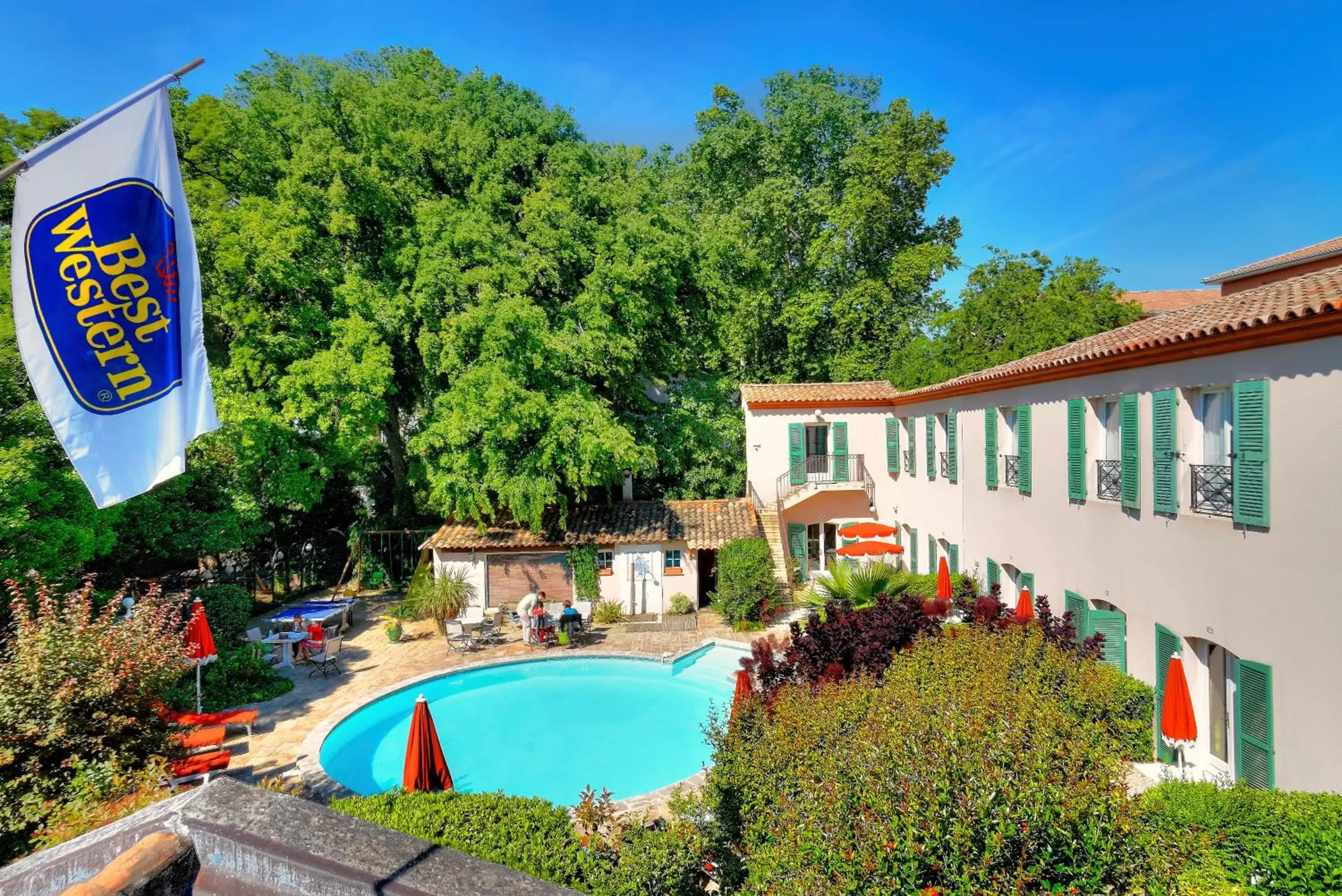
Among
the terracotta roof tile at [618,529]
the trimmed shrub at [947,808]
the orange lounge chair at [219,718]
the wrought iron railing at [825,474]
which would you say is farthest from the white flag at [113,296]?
the wrought iron railing at [825,474]

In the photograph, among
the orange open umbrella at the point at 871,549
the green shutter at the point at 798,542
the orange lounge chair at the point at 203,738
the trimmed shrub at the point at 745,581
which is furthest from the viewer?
the green shutter at the point at 798,542

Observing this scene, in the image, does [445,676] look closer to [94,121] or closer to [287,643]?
[287,643]

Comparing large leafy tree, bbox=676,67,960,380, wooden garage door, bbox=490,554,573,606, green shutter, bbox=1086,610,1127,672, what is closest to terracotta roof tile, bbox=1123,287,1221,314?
large leafy tree, bbox=676,67,960,380

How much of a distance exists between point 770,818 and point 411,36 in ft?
93.2

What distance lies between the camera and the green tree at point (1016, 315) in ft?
78.9

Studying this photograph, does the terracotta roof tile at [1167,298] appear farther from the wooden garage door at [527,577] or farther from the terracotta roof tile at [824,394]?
the wooden garage door at [527,577]

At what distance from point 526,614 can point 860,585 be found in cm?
848

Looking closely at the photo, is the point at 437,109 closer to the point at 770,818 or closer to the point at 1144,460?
the point at 1144,460

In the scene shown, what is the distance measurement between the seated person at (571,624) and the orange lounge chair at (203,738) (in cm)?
801

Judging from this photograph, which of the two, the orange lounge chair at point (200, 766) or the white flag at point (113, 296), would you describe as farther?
the orange lounge chair at point (200, 766)

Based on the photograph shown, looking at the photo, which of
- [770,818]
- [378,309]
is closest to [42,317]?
[770,818]

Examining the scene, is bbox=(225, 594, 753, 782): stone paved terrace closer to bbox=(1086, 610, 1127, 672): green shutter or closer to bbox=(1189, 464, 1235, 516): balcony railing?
bbox=(1086, 610, 1127, 672): green shutter

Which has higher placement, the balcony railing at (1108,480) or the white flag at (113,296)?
the white flag at (113,296)

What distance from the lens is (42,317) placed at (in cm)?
532
